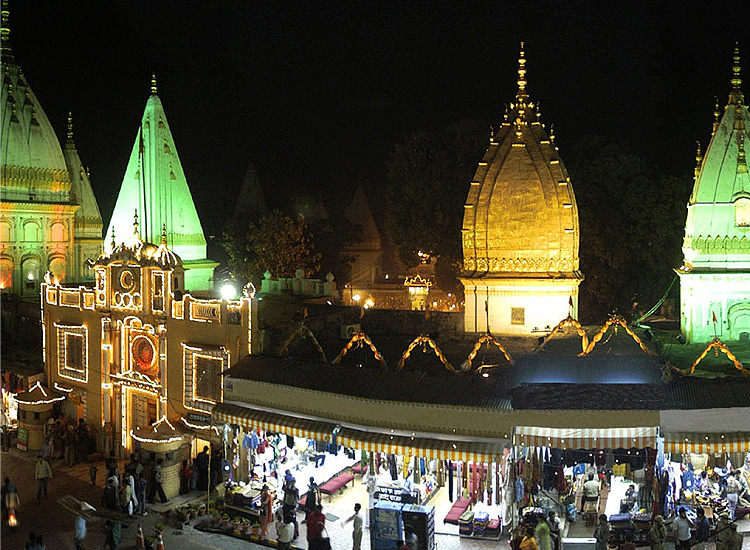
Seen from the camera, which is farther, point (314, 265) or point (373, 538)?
point (314, 265)

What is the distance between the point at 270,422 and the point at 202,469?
340 centimetres

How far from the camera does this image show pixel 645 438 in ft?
49.9

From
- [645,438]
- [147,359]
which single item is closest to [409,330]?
[147,359]

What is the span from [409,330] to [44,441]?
38.8 ft

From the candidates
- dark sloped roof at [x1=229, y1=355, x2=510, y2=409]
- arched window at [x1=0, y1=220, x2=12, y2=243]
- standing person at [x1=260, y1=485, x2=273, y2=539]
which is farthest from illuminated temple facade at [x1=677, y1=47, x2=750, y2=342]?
arched window at [x1=0, y1=220, x2=12, y2=243]

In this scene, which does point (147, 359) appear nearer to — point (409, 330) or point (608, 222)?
point (409, 330)

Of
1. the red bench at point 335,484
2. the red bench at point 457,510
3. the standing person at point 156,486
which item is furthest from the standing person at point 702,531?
the standing person at point 156,486

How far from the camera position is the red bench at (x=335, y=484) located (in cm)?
1796

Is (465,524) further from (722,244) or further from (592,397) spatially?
(722,244)

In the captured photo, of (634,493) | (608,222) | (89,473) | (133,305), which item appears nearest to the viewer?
(634,493)

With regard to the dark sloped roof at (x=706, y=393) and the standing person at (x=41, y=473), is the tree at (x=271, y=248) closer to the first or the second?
the standing person at (x=41, y=473)

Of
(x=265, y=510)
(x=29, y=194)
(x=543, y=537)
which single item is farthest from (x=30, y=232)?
(x=543, y=537)

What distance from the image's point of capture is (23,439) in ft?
77.0

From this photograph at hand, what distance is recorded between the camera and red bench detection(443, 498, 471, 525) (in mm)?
16234
